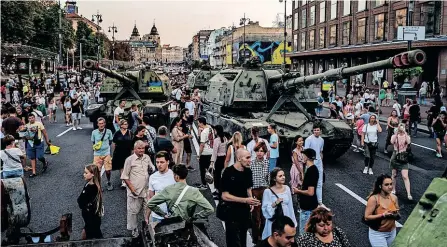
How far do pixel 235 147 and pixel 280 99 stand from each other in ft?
18.9

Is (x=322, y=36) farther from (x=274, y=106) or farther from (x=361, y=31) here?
(x=274, y=106)

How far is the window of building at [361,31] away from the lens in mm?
43156

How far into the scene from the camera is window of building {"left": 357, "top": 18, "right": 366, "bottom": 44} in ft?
142

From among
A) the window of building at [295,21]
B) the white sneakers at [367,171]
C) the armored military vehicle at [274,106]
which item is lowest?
the white sneakers at [367,171]

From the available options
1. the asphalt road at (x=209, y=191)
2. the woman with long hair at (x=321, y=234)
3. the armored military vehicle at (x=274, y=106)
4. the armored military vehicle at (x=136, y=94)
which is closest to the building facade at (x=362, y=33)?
the armored military vehicle at (x=274, y=106)

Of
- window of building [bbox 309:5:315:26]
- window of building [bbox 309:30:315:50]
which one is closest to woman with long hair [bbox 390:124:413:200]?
window of building [bbox 309:30:315:50]

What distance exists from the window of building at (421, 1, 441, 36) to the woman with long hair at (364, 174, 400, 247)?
102 ft

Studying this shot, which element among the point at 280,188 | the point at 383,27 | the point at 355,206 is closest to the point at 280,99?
the point at 355,206

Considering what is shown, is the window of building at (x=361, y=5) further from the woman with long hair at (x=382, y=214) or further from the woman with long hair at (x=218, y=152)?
the woman with long hair at (x=382, y=214)

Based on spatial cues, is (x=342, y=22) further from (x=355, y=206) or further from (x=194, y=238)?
(x=194, y=238)

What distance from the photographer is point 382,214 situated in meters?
5.50

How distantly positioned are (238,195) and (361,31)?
40.6m

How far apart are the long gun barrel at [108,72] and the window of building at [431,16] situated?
22.8 m

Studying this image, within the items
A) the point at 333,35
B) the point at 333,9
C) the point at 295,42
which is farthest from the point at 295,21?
the point at 333,35
